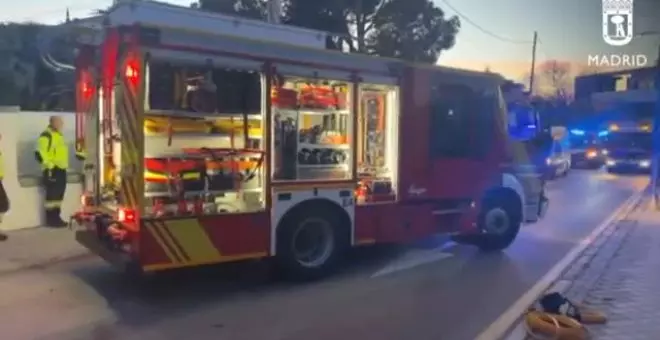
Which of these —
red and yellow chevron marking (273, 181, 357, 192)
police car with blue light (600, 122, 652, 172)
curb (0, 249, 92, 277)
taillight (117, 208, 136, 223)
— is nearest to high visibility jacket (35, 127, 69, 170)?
curb (0, 249, 92, 277)

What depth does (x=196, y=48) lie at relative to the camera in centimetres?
619

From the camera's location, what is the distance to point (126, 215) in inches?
243

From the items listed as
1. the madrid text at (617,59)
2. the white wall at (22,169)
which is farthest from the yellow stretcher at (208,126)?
the madrid text at (617,59)

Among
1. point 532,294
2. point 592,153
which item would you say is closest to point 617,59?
point 532,294

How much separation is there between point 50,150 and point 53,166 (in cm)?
25

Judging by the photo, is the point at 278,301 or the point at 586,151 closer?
the point at 278,301

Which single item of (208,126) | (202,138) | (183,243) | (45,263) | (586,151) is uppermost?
(208,126)

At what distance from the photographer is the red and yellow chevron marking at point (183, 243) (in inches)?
240

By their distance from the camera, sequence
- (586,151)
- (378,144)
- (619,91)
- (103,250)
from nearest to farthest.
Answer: (103,250) → (378,144) → (619,91) → (586,151)

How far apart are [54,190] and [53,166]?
0.38 m

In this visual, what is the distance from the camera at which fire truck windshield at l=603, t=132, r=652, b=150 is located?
27609 millimetres

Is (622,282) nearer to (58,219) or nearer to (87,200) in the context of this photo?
Answer: (87,200)

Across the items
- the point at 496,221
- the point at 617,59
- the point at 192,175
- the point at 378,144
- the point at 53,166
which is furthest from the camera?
the point at 617,59

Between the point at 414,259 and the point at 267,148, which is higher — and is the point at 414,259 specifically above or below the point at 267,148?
below
